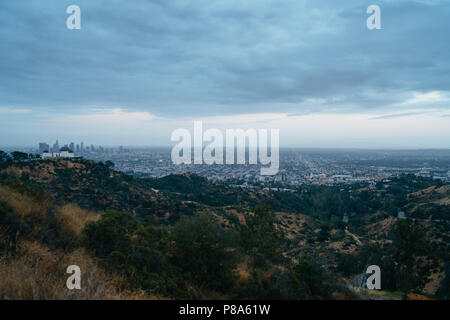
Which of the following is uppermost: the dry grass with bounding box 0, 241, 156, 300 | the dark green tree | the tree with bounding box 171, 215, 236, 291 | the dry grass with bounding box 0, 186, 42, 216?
the dry grass with bounding box 0, 186, 42, 216

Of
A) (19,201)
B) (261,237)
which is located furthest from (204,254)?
(261,237)

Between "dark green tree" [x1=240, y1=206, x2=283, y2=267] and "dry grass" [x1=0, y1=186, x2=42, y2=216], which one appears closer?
"dry grass" [x1=0, y1=186, x2=42, y2=216]

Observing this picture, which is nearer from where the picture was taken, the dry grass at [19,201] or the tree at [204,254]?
the tree at [204,254]

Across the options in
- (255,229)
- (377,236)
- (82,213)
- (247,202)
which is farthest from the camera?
(247,202)

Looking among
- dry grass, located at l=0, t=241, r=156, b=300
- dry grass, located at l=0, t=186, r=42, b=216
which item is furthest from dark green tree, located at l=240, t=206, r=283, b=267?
dry grass, located at l=0, t=186, r=42, b=216

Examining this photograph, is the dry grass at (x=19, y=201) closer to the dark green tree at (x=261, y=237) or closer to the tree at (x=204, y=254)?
the tree at (x=204, y=254)

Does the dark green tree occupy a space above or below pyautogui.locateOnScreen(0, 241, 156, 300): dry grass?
below

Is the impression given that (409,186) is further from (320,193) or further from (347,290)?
(347,290)

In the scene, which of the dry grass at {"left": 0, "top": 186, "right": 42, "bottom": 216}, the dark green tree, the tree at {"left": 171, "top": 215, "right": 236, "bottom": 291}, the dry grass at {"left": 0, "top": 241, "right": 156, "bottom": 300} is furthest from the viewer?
the dark green tree

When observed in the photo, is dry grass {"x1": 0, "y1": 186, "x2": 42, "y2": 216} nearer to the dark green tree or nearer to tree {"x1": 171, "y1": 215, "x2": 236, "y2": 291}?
tree {"x1": 171, "y1": 215, "x2": 236, "y2": 291}

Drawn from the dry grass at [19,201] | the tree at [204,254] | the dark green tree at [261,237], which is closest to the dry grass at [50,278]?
the dry grass at [19,201]
